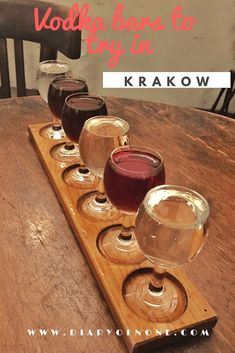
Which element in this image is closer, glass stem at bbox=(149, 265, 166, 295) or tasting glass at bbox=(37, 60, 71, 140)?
glass stem at bbox=(149, 265, 166, 295)

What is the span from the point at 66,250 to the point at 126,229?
0.10m

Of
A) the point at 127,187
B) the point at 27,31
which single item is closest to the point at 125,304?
the point at 127,187

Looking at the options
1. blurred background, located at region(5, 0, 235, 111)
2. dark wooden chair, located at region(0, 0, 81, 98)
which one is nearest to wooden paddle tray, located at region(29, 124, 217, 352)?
dark wooden chair, located at region(0, 0, 81, 98)

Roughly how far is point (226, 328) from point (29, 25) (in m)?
1.19

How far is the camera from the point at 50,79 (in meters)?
0.98

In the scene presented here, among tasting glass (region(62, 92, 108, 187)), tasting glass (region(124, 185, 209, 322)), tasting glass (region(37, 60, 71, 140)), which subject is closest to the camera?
tasting glass (region(124, 185, 209, 322))

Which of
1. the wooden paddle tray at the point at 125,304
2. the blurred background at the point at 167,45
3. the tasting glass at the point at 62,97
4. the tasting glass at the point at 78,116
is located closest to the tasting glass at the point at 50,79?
the tasting glass at the point at 62,97

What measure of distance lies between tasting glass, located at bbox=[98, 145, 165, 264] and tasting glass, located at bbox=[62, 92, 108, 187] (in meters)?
0.15

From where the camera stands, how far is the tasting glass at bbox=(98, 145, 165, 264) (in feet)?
2.00

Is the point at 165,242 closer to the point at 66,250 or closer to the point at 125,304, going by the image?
the point at 125,304

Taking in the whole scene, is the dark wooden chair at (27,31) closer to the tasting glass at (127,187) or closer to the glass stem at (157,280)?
the tasting glass at (127,187)

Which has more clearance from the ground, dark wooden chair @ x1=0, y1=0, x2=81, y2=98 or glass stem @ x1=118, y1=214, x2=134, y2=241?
dark wooden chair @ x1=0, y1=0, x2=81, y2=98

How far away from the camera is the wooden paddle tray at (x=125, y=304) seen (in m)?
0.55

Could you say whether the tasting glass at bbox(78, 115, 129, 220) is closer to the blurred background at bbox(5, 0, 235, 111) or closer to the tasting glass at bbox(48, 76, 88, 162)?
the tasting glass at bbox(48, 76, 88, 162)
